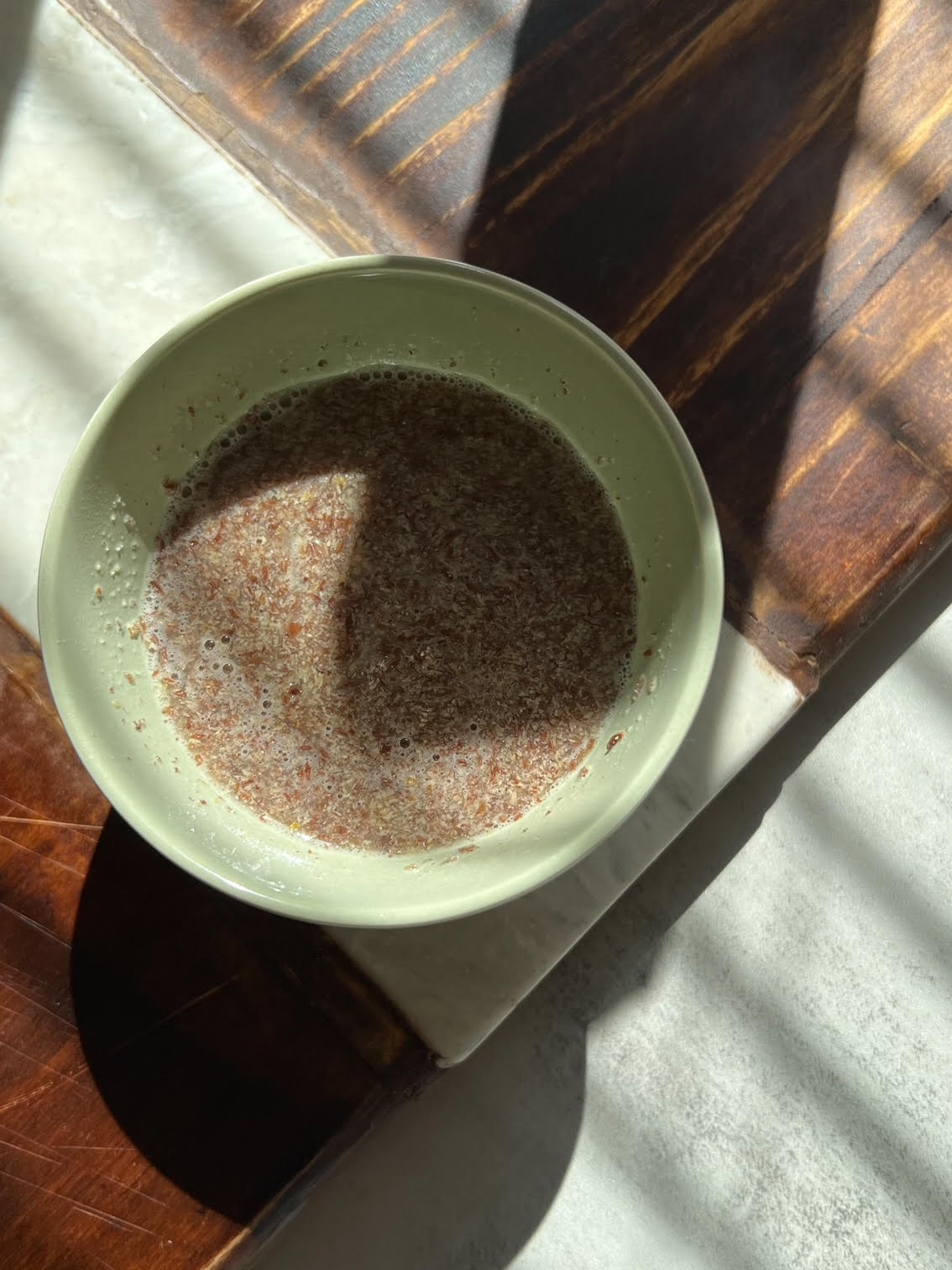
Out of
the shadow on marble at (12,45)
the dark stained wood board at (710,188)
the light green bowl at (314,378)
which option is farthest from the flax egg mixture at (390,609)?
the shadow on marble at (12,45)

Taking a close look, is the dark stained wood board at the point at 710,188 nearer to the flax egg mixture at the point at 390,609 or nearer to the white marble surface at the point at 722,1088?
the flax egg mixture at the point at 390,609

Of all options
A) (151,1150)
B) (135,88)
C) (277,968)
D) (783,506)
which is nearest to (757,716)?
(783,506)

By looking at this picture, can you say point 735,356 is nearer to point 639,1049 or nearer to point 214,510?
point 214,510

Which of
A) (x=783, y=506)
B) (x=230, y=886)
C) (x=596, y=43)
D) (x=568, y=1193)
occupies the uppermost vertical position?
(x=596, y=43)

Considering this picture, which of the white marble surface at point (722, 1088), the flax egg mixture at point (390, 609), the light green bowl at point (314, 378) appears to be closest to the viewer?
the light green bowl at point (314, 378)

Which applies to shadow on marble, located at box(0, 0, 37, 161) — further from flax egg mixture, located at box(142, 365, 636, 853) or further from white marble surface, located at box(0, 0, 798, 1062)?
flax egg mixture, located at box(142, 365, 636, 853)

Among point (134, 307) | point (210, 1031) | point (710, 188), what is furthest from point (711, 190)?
point (210, 1031)
